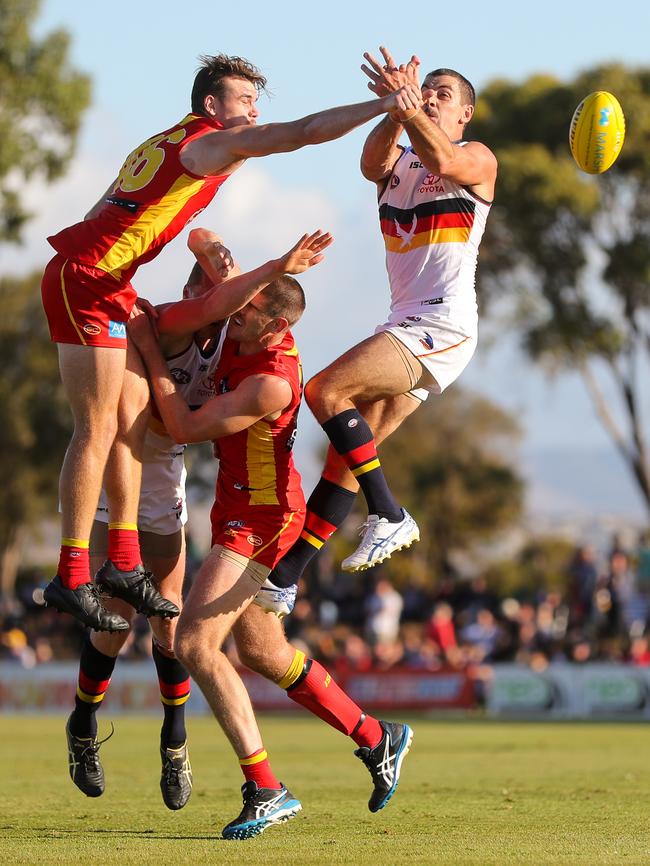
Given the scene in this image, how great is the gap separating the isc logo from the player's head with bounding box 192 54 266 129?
1.26m

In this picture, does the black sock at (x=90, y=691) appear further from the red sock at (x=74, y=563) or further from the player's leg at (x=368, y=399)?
the player's leg at (x=368, y=399)

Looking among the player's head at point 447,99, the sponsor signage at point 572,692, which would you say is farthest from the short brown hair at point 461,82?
the sponsor signage at point 572,692

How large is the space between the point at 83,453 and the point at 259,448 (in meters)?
0.97

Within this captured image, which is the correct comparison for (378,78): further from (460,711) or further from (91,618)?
(460,711)

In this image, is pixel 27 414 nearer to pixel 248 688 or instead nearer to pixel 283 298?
pixel 248 688

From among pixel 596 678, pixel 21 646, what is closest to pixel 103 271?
pixel 596 678

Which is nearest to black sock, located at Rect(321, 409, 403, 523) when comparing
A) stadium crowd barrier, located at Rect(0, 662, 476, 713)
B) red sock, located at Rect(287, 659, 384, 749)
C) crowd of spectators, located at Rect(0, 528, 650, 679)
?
red sock, located at Rect(287, 659, 384, 749)

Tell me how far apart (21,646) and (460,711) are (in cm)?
976

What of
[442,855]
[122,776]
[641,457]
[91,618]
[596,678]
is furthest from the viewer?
[641,457]

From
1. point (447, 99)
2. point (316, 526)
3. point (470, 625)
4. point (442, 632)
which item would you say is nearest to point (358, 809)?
point (316, 526)

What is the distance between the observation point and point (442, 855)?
254 inches

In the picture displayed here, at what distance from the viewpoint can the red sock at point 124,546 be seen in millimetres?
7641

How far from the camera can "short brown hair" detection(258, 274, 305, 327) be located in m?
7.64

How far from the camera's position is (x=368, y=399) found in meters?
8.05
